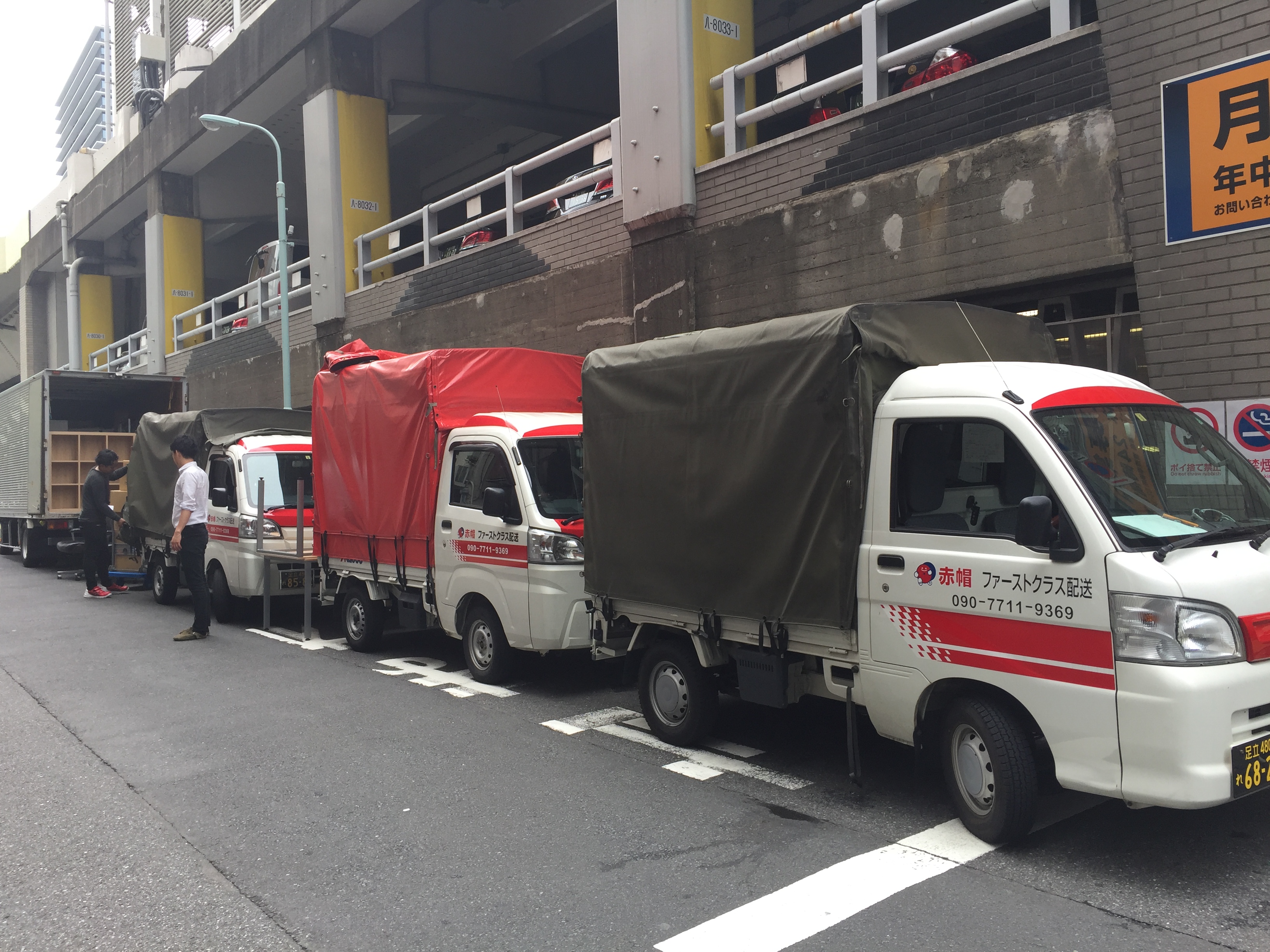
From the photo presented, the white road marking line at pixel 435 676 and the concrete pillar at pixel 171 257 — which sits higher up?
the concrete pillar at pixel 171 257

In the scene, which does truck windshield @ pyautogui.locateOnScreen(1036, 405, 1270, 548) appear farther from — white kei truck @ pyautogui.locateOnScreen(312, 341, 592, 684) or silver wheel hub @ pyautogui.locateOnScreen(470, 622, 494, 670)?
silver wheel hub @ pyautogui.locateOnScreen(470, 622, 494, 670)

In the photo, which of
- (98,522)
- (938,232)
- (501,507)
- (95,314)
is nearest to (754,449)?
(501,507)

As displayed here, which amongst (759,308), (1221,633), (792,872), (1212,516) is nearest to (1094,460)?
(1212,516)

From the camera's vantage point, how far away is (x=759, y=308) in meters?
11.1

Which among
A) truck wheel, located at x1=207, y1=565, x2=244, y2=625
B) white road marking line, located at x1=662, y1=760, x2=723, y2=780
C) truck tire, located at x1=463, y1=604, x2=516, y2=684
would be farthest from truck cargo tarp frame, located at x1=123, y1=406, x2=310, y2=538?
white road marking line, located at x1=662, y1=760, x2=723, y2=780

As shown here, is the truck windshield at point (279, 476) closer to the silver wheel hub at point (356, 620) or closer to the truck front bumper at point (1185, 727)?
the silver wheel hub at point (356, 620)

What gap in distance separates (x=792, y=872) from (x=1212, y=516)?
2434 millimetres

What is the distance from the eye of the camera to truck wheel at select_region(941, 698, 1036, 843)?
439cm

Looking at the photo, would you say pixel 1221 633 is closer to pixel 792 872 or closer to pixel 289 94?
pixel 792 872

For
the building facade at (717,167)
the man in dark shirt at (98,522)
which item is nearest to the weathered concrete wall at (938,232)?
the building facade at (717,167)

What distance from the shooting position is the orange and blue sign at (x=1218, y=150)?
7070mm

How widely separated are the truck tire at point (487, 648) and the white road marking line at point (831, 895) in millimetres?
4149

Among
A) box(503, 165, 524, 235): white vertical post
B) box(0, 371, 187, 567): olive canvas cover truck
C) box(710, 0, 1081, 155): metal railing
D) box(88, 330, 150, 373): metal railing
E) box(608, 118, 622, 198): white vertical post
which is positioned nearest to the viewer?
box(710, 0, 1081, 155): metal railing

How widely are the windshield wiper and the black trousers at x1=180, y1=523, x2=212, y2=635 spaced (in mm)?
9452
